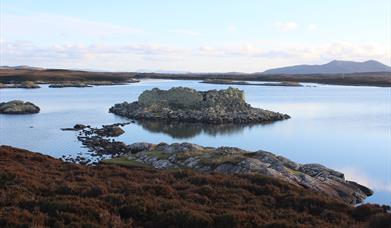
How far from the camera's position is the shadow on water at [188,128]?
54.7 meters

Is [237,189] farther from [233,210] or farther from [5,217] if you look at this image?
[5,217]

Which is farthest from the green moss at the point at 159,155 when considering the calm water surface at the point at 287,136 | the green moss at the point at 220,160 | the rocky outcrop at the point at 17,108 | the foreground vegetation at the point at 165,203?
the rocky outcrop at the point at 17,108

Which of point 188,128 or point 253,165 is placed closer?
point 253,165

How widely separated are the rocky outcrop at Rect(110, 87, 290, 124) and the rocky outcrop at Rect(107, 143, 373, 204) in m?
33.0

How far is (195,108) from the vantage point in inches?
2904

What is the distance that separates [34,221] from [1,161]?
463 inches

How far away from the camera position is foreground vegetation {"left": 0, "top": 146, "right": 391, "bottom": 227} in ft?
39.0

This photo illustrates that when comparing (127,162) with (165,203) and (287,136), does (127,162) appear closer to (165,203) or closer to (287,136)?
(165,203)

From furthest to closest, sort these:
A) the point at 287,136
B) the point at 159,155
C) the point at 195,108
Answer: the point at 195,108
the point at 287,136
the point at 159,155

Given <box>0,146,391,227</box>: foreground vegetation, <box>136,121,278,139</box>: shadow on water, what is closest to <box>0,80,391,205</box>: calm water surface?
<box>136,121,278,139</box>: shadow on water

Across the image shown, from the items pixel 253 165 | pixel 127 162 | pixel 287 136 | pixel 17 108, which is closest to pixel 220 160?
pixel 253 165

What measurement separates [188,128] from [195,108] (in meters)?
14.9

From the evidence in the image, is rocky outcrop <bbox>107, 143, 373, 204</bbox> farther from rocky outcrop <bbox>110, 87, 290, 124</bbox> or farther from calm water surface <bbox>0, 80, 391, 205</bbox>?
rocky outcrop <bbox>110, 87, 290, 124</bbox>

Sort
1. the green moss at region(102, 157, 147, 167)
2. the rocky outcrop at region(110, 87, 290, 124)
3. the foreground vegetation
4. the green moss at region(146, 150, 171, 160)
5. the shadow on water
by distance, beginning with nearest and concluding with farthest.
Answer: the foreground vegetation, the green moss at region(102, 157, 147, 167), the green moss at region(146, 150, 171, 160), the shadow on water, the rocky outcrop at region(110, 87, 290, 124)
